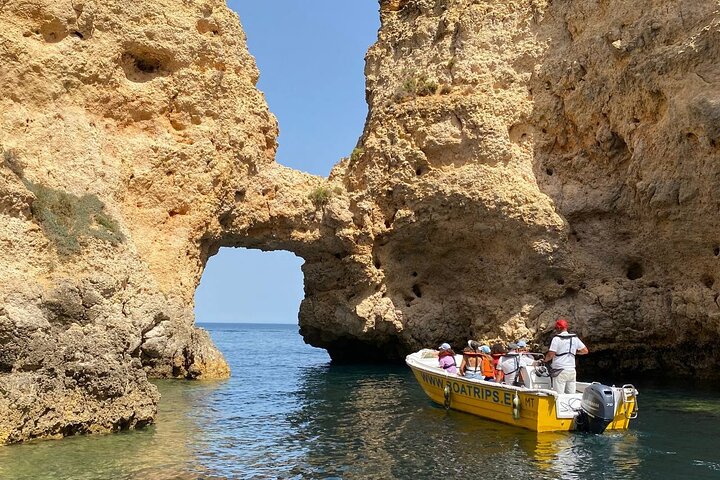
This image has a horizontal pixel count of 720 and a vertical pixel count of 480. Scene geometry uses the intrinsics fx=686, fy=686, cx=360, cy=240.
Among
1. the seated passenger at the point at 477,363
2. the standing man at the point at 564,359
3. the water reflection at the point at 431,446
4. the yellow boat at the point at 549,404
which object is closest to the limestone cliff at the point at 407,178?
the water reflection at the point at 431,446

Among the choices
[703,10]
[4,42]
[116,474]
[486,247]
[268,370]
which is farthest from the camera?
[268,370]

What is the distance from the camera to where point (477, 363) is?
54.5 feet

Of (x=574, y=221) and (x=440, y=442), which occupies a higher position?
(x=574, y=221)

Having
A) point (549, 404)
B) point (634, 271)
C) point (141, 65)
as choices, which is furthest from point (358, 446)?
point (141, 65)

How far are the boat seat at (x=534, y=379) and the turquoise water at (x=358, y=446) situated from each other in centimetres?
115

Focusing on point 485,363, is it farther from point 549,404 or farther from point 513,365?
point 549,404

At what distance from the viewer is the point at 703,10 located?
760 inches

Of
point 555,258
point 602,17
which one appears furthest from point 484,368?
point 602,17

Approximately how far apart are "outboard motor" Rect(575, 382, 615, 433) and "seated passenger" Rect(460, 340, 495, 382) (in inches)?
98.8

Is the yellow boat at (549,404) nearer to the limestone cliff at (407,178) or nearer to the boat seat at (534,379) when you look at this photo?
the boat seat at (534,379)

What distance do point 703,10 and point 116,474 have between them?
19.0 meters

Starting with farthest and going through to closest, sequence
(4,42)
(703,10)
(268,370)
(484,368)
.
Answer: (268,370) → (703,10) → (4,42) → (484,368)

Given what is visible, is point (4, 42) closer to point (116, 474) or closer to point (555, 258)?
point (116, 474)

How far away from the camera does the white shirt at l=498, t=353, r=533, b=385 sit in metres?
14.6
